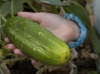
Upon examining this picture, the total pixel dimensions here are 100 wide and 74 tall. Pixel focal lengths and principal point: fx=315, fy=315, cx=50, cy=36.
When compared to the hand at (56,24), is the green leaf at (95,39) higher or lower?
lower

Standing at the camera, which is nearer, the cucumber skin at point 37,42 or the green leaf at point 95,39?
the cucumber skin at point 37,42

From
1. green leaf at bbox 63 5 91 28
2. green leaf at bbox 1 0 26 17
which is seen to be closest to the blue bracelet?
green leaf at bbox 63 5 91 28

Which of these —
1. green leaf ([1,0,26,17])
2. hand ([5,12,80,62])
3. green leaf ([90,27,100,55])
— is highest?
green leaf ([1,0,26,17])

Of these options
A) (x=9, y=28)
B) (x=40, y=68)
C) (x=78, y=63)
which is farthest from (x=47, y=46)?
(x=78, y=63)

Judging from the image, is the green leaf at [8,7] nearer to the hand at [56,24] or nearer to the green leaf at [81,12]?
the hand at [56,24]

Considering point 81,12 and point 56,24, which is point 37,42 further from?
point 81,12

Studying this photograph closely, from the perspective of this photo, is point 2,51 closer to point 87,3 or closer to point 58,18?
point 58,18

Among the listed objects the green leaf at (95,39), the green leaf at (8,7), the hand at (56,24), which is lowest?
the green leaf at (95,39)

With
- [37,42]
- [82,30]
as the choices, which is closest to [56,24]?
[82,30]

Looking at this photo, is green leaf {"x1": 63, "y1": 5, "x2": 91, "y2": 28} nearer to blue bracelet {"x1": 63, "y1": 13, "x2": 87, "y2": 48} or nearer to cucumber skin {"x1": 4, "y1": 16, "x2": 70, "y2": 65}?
blue bracelet {"x1": 63, "y1": 13, "x2": 87, "y2": 48}

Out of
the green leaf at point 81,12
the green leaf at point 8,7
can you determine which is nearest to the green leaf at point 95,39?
the green leaf at point 81,12
